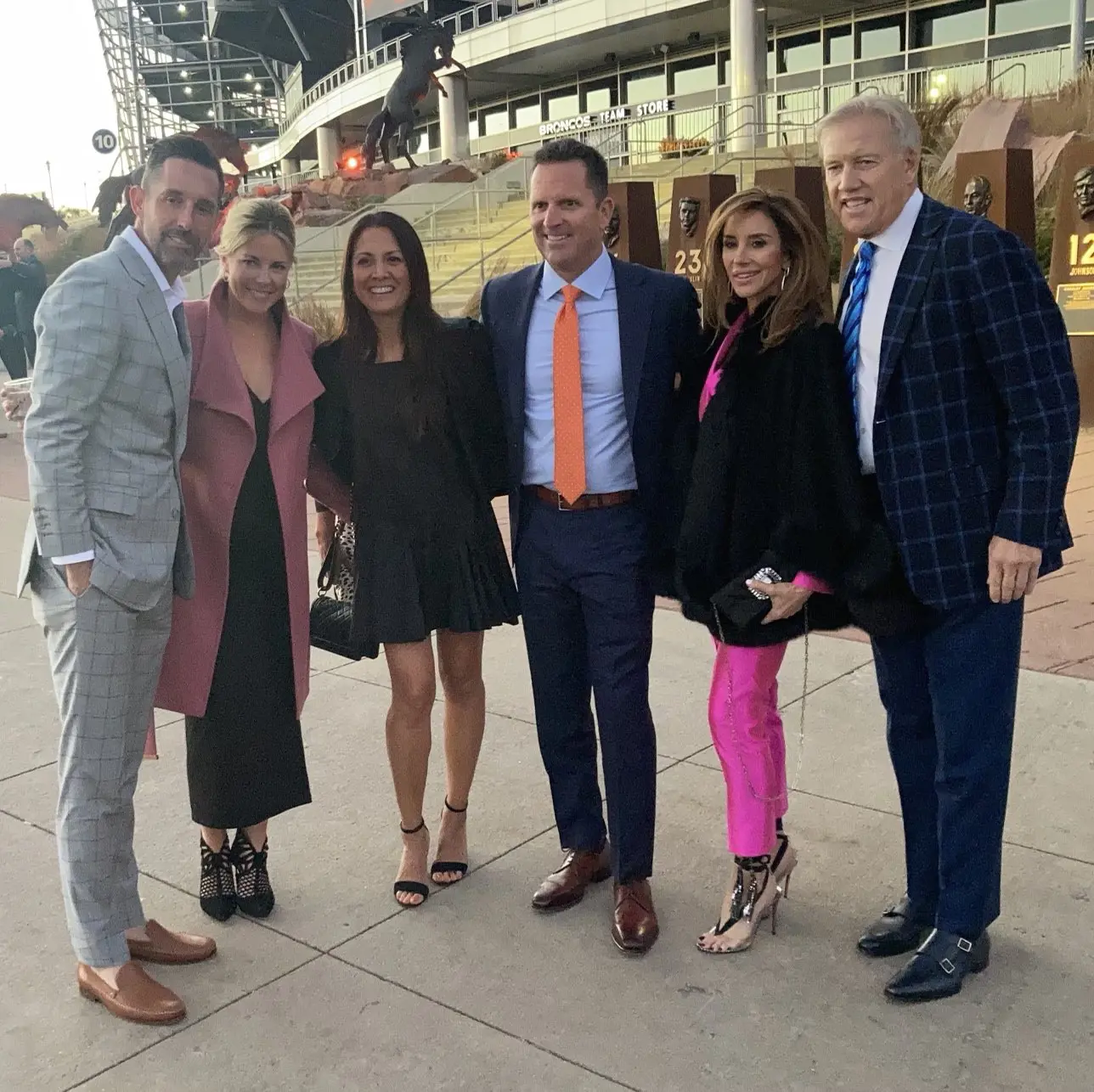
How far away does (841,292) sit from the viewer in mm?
3035

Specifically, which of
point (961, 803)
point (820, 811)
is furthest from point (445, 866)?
point (961, 803)

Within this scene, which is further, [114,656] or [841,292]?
[841,292]

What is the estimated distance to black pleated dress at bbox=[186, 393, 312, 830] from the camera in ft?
10.7

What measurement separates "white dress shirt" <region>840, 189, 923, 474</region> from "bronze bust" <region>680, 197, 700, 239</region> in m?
11.0

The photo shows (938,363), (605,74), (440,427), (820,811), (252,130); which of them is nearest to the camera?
(938,363)

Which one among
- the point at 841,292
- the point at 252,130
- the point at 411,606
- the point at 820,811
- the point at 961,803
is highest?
the point at 252,130

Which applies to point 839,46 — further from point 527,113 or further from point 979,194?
point 979,194

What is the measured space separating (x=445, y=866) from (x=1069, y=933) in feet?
5.68

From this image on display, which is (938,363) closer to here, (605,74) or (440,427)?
(440,427)

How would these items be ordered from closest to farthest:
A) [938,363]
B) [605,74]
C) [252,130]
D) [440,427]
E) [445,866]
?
1. [938,363]
2. [440,427]
3. [445,866]
4. [605,74]
5. [252,130]

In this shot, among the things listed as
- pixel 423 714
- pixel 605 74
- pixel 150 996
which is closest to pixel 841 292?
pixel 423 714

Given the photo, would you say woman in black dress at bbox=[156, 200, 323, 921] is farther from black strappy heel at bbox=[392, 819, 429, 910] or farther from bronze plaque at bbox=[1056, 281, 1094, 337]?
bronze plaque at bbox=[1056, 281, 1094, 337]

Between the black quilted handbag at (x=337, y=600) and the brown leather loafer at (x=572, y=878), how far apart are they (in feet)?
2.71

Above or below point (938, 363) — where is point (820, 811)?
below
